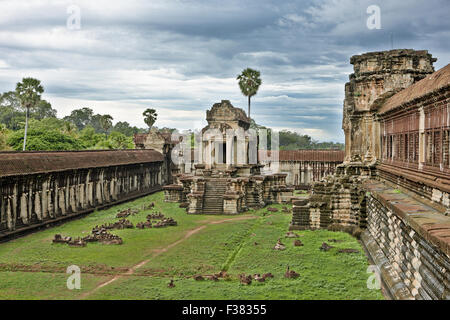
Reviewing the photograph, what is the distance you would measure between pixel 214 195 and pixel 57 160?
9815 mm

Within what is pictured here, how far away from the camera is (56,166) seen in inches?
896

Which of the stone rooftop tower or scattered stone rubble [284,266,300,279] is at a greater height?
the stone rooftop tower

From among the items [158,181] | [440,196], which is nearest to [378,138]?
[440,196]

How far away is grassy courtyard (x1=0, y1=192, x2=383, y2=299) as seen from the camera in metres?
10.9

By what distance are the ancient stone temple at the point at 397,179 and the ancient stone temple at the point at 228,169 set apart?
8.93 m

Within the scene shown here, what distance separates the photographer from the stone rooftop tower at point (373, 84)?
57.9 ft

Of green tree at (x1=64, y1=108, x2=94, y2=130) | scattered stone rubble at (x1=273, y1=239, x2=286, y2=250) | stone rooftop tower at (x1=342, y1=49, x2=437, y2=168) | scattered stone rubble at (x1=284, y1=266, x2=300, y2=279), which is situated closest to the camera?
scattered stone rubble at (x1=284, y1=266, x2=300, y2=279)

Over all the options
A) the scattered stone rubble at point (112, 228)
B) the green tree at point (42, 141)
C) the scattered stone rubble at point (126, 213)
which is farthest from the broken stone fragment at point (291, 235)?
the green tree at point (42, 141)

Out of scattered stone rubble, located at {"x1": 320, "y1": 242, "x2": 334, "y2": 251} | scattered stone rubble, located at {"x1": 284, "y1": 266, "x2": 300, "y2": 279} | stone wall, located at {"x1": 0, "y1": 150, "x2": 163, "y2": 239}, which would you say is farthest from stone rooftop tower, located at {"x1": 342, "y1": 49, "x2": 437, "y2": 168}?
stone wall, located at {"x1": 0, "y1": 150, "x2": 163, "y2": 239}

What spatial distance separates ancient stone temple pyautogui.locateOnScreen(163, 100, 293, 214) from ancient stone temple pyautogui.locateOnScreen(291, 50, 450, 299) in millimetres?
8931

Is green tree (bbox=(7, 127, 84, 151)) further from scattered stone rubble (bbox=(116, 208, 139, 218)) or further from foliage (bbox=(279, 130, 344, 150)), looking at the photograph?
foliage (bbox=(279, 130, 344, 150))

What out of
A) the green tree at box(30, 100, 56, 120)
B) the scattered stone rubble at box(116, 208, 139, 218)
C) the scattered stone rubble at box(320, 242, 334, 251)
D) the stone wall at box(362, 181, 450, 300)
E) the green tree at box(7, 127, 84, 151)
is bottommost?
the scattered stone rubble at box(116, 208, 139, 218)

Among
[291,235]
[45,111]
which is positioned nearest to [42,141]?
[291,235]

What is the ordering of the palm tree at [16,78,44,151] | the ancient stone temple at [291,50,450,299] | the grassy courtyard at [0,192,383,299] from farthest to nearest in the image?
the palm tree at [16,78,44,151], the grassy courtyard at [0,192,383,299], the ancient stone temple at [291,50,450,299]
